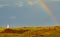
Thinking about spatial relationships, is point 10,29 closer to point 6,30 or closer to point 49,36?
point 6,30

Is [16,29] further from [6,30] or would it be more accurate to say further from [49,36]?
[49,36]

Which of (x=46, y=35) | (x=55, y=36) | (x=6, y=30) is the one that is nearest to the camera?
(x=55, y=36)

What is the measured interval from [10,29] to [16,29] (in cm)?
448

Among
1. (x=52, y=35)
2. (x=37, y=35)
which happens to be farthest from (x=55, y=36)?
(x=37, y=35)

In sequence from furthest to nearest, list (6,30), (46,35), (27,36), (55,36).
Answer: (6,30) → (27,36) → (46,35) → (55,36)

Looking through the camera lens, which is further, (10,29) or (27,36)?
(10,29)

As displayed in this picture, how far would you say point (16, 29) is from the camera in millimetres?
79250

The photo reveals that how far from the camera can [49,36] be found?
155 feet

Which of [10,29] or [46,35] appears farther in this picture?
[10,29]

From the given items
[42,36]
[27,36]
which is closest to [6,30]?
[27,36]

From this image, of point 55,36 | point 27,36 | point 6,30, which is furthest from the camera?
point 6,30

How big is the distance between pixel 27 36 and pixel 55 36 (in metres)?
9.63

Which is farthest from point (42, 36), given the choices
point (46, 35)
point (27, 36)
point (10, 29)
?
point (10, 29)

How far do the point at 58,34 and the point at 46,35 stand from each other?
3158 millimetres
